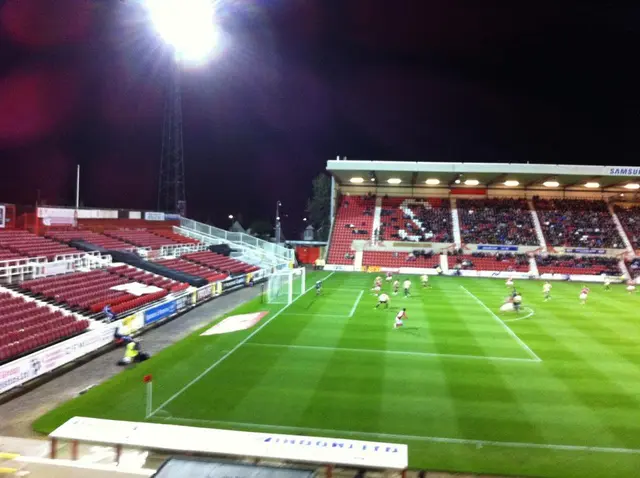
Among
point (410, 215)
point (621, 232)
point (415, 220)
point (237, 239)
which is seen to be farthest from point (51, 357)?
point (621, 232)

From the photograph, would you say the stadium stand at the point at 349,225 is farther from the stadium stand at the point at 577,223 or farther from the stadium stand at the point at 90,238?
the stadium stand at the point at 90,238

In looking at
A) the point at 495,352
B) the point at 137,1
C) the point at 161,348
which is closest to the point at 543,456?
the point at 495,352

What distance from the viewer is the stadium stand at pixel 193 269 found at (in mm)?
31056

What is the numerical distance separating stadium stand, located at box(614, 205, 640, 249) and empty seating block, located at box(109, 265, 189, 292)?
154 feet

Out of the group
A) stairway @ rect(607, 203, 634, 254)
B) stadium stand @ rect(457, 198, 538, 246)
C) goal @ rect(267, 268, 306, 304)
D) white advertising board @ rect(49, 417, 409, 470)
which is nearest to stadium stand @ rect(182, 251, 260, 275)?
goal @ rect(267, 268, 306, 304)

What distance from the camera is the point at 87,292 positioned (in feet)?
68.0

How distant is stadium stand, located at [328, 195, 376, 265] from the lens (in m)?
50.2

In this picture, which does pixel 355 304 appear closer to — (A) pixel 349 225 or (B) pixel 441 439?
(B) pixel 441 439

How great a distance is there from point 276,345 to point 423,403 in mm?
7015

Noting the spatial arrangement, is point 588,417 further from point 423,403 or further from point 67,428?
point 67,428

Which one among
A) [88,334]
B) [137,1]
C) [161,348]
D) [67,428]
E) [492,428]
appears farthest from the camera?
[137,1]

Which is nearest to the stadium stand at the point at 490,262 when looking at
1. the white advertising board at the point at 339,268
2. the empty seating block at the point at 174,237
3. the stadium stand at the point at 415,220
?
the stadium stand at the point at 415,220

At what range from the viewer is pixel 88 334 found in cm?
1619

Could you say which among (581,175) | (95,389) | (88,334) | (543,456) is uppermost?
(581,175)
